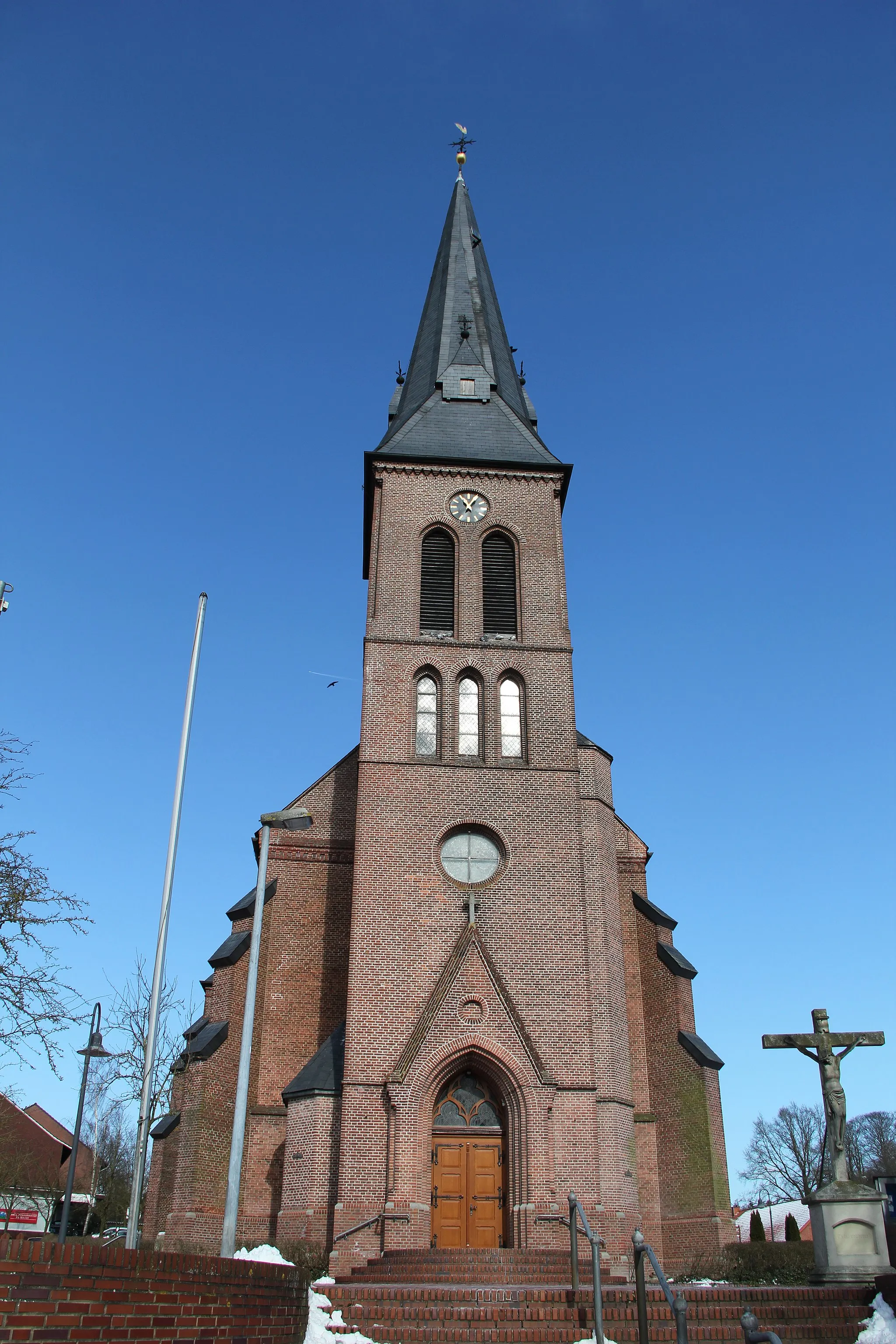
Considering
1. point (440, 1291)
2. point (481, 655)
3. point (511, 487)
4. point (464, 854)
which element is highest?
point (511, 487)

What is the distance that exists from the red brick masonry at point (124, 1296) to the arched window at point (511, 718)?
15360 millimetres

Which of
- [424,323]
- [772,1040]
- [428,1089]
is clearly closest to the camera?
[772,1040]

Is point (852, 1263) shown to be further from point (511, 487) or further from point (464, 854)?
point (511, 487)

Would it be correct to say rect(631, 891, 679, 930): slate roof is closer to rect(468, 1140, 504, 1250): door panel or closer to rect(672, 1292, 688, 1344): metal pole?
rect(468, 1140, 504, 1250): door panel

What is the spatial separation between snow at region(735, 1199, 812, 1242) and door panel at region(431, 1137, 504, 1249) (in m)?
48.4

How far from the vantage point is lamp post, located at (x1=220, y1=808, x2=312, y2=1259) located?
12.4 m

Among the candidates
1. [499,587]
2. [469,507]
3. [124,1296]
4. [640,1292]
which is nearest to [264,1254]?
[640,1292]

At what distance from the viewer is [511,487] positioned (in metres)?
26.0

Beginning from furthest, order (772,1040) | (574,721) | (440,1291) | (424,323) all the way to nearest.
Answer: (424,323), (574,721), (772,1040), (440,1291)

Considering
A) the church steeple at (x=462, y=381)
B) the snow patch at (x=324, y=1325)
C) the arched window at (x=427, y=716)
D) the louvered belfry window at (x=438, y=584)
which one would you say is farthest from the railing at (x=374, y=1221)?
the church steeple at (x=462, y=381)

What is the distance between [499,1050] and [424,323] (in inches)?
866

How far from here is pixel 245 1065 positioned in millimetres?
13742

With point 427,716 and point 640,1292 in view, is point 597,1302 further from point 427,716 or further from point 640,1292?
point 427,716

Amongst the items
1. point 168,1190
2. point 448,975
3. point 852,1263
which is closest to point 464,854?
point 448,975
